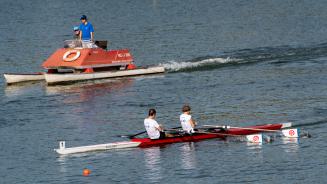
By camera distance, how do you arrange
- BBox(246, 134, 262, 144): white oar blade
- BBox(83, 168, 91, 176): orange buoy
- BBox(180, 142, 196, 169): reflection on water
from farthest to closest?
1. BBox(246, 134, 262, 144): white oar blade
2. BBox(180, 142, 196, 169): reflection on water
3. BBox(83, 168, 91, 176): orange buoy

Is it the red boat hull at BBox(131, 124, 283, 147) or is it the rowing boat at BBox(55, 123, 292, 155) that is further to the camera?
the red boat hull at BBox(131, 124, 283, 147)

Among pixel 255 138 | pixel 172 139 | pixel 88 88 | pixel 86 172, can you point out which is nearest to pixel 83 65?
pixel 88 88

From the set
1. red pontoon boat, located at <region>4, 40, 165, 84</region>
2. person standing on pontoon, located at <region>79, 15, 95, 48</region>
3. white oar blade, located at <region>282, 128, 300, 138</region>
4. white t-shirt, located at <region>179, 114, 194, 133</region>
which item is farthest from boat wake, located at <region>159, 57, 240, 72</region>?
white oar blade, located at <region>282, 128, 300, 138</region>

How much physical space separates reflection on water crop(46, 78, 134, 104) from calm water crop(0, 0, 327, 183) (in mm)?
66

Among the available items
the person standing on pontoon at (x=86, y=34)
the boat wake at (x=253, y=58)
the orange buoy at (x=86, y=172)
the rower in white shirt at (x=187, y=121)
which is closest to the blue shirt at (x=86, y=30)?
the person standing on pontoon at (x=86, y=34)

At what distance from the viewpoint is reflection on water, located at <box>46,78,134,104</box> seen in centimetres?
5381

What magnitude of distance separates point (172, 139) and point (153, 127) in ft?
3.99

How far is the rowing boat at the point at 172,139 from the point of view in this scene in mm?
39938

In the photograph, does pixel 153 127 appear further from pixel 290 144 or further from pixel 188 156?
pixel 290 144

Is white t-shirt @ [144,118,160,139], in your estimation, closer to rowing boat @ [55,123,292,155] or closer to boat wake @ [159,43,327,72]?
rowing boat @ [55,123,292,155]

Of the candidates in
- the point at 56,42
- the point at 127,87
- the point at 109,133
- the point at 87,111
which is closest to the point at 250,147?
the point at 109,133

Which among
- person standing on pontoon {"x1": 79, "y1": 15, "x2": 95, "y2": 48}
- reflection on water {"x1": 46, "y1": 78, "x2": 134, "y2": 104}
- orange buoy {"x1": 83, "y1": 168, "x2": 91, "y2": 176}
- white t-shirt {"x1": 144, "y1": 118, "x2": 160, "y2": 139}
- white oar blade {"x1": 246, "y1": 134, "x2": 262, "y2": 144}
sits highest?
person standing on pontoon {"x1": 79, "y1": 15, "x2": 95, "y2": 48}

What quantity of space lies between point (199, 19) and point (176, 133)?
175ft

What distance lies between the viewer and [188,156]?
3875cm
